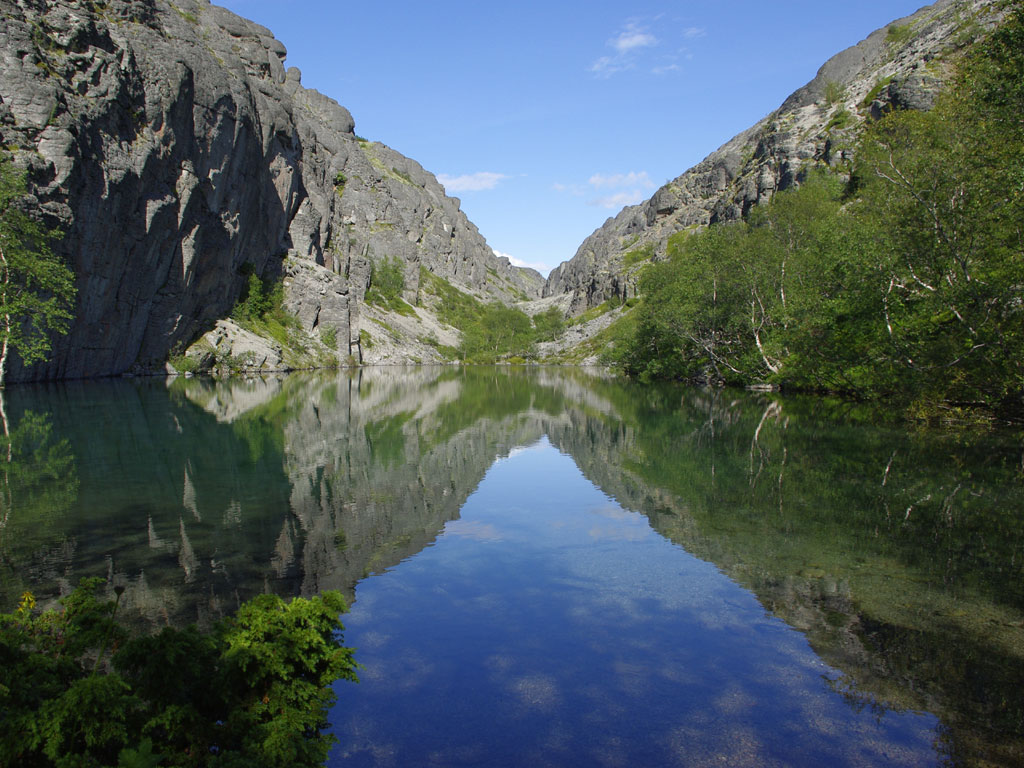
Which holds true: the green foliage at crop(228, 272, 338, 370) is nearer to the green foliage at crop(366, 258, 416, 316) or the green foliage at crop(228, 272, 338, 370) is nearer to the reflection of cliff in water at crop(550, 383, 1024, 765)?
the green foliage at crop(366, 258, 416, 316)

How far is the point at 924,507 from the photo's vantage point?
575 inches

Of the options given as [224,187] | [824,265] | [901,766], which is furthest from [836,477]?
[224,187]

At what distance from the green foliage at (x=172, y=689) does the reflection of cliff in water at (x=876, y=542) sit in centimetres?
576

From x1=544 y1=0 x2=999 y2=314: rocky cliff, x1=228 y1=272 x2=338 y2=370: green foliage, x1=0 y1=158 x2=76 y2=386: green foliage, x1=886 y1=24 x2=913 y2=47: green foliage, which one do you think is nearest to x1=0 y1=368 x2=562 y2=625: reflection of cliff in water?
x1=0 y1=158 x2=76 y2=386: green foliage

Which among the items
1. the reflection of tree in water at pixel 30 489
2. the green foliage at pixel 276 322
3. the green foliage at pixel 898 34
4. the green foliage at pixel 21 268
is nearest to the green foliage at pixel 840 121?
the green foliage at pixel 898 34

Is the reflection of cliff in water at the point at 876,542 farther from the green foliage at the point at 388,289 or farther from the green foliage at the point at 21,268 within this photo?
the green foliage at the point at 388,289

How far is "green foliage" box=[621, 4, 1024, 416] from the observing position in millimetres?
22375

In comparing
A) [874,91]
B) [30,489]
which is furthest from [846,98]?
[30,489]

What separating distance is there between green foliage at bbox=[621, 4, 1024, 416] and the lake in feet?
21.0

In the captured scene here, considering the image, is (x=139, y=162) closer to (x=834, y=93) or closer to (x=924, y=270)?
(x=924, y=270)

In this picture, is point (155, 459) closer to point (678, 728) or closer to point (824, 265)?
point (678, 728)

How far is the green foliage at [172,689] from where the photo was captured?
4.11 metres

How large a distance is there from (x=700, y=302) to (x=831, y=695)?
207 ft

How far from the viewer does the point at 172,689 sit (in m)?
4.88
